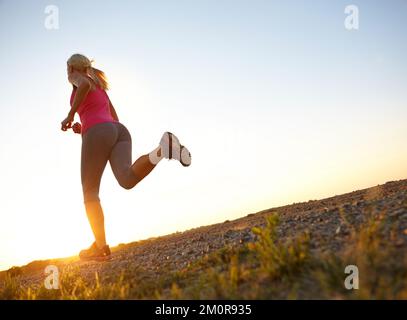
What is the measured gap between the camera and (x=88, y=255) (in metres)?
5.60

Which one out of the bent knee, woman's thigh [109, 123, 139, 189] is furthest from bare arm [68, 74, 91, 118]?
the bent knee

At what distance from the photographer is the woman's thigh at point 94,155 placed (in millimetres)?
5582

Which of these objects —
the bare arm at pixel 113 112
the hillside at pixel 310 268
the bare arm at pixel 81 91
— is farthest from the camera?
the bare arm at pixel 113 112

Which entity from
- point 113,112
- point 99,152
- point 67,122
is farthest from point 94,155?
point 113,112

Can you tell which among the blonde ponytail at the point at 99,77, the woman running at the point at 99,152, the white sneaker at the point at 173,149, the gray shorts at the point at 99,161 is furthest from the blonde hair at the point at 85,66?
the white sneaker at the point at 173,149

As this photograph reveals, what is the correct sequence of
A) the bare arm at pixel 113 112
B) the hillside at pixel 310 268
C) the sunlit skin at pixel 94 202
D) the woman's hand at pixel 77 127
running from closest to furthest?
the hillside at pixel 310 268 → the sunlit skin at pixel 94 202 → the woman's hand at pixel 77 127 → the bare arm at pixel 113 112

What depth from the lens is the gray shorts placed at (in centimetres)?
557

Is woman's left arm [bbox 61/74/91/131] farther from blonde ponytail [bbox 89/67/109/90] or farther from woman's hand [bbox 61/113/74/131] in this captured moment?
blonde ponytail [bbox 89/67/109/90]

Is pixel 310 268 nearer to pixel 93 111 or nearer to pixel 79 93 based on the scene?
pixel 93 111

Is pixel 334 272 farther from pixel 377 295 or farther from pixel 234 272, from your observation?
pixel 234 272

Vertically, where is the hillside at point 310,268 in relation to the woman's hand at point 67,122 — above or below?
below

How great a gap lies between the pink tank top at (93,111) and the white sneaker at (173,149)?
0.94 meters

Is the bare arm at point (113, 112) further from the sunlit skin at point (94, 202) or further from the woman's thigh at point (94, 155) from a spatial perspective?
the woman's thigh at point (94, 155)
